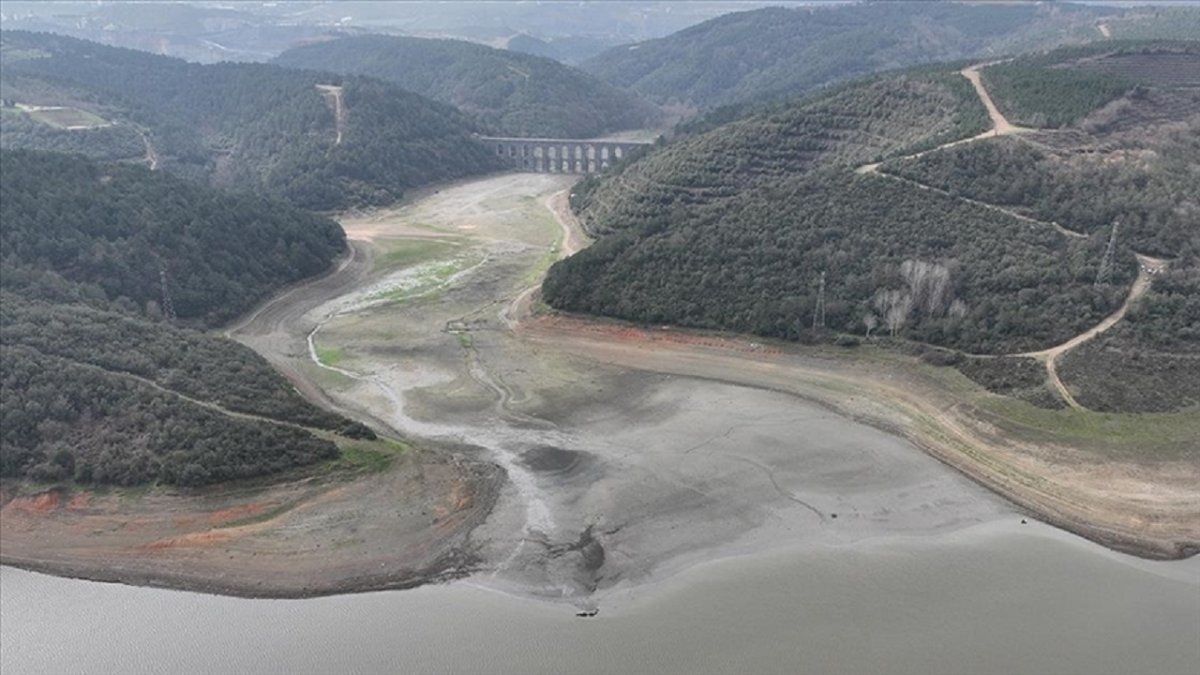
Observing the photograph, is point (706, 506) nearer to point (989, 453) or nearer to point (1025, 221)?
point (989, 453)

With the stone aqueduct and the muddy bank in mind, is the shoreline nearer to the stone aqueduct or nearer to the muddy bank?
the muddy bank

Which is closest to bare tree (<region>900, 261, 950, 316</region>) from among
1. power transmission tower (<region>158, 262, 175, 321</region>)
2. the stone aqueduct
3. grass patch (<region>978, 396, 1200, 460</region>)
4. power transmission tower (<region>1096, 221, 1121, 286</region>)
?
power transmission tower (<region>1096, 221, 1121, 286</region>)

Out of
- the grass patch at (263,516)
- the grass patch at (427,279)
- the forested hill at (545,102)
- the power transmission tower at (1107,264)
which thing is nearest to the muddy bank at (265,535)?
the grass patch at (263,516)

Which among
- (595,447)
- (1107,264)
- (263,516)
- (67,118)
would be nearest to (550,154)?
(67,118)

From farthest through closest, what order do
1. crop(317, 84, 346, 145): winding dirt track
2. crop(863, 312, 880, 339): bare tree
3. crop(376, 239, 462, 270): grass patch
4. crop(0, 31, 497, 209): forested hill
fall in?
crop(317, 84, 346, 145): winding dirt track
crop(0, 31, 497, 209): forested hill
crop(376, 239, 462, 270): grass patch
crop(863, 312, 880, 339): bare tree

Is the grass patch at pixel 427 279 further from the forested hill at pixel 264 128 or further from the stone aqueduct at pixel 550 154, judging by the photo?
the stone aqueduct at pixel 550 154

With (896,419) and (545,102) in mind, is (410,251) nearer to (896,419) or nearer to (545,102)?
(896,419)
